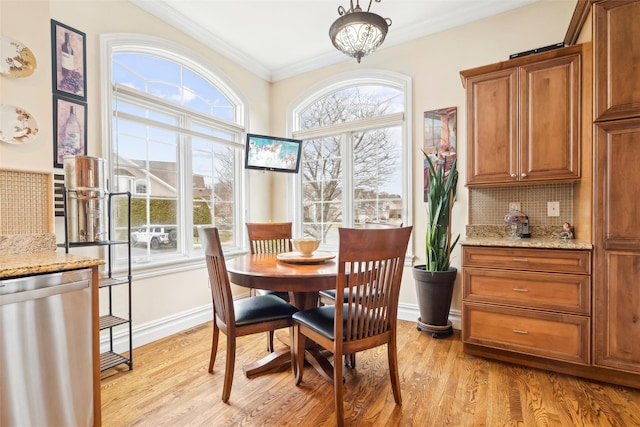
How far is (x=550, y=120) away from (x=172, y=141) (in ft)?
10.6

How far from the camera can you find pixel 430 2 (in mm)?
2852

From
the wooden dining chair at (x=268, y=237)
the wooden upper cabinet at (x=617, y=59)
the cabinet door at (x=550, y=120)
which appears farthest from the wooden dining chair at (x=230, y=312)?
the wooden upper cabinet at (x=617, y=59)

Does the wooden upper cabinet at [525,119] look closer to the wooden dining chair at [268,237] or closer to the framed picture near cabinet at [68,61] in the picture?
the wooden dining chair at [268,237]

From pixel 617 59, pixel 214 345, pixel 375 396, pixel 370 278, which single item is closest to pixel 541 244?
pixel 617 59

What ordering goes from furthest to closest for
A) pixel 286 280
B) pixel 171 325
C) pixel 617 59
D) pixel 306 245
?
pixel 171 325 → pixel 306 245 → pixel 617 59 → pixel 286 280

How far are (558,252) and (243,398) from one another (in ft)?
7.35

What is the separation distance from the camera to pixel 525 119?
2414mm

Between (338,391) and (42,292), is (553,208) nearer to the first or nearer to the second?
(338,391)

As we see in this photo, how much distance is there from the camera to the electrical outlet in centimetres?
259

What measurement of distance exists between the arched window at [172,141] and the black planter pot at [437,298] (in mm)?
2207

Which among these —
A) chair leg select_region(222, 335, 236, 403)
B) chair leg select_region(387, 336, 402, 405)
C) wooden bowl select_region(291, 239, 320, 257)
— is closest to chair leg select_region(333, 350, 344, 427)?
chair leg select_region(387, 336, 402, 405)

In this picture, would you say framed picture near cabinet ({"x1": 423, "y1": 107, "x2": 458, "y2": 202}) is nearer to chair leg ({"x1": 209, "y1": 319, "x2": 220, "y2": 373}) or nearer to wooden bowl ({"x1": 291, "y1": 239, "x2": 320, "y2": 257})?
wooden bowl ({"x1": 291, "y1": 239, "x2": 320, "y2": 257})

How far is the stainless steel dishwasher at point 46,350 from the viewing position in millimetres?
1213

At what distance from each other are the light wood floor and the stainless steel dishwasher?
0.40m
